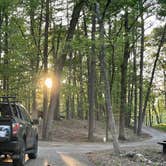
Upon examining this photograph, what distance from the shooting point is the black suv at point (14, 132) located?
11789 millimetres

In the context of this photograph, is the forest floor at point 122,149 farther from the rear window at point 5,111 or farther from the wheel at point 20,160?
the rear window at point 5,111

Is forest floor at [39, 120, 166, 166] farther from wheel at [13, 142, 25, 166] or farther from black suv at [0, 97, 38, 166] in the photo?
wheel at [13, 142, 25, 166]

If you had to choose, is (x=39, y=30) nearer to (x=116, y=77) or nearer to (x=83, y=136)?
(x=83, y=136)

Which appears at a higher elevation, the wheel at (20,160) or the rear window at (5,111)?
the rear window at (5,111)

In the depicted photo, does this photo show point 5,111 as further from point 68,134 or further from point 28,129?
point 68,134

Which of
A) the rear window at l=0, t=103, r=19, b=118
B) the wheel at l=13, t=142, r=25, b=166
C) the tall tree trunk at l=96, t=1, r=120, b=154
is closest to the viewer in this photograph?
the wheel at l=13, t=142, r=25, b=166

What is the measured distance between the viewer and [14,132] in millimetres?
11867

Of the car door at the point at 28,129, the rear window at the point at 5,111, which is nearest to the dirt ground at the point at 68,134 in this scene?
the car door at the point at 28,129

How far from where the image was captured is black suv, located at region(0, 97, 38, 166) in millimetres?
11789

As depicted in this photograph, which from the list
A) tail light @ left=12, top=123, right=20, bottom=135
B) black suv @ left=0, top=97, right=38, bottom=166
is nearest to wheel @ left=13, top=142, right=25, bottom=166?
black suv @ left=0, top=97, right=38, bottom=166

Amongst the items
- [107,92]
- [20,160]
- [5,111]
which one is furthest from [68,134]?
[20,160]

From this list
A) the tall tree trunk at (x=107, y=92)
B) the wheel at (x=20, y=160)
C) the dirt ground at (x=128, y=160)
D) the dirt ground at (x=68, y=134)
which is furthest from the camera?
the dirt ground at (x=68, y=134)

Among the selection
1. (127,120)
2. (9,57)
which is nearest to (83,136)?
(9,57)

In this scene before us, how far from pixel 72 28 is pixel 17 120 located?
17.1 metres
